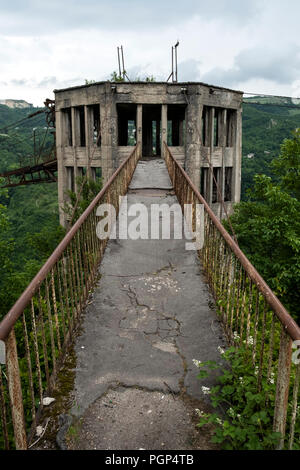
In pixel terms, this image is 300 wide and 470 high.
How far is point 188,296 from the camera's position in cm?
534

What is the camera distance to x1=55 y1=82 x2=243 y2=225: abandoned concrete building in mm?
18594

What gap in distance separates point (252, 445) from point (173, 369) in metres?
1.36

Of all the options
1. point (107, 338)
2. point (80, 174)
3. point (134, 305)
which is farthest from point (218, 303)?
point (80, 174)

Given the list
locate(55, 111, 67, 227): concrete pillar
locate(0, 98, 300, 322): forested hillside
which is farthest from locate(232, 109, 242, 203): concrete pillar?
locate(55, 111, 67, 227): concrete pillar

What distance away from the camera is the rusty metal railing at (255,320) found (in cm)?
260

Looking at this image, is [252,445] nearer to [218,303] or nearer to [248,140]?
[218,303]

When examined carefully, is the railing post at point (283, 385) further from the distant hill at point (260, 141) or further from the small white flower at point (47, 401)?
the distant hill at point (260, 141)

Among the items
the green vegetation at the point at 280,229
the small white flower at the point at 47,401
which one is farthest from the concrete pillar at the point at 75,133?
the small white flower at the point at 47,401

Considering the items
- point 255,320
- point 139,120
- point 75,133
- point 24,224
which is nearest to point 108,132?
point 139,120

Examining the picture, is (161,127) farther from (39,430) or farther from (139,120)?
(39,430)

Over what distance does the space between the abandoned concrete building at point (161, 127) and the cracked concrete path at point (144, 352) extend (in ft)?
35.9

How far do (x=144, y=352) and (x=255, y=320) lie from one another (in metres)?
1.33

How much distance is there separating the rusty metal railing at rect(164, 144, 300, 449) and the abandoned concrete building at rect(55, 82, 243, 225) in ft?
37.5

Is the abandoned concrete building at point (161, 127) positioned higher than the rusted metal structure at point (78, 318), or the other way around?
the abandoned concrete building at point (161, 127)
